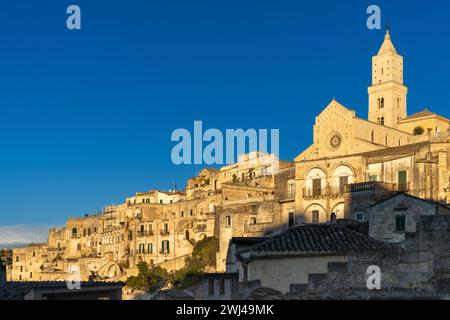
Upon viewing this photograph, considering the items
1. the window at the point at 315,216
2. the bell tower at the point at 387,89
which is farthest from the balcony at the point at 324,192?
the bell tower at the point at 387,89

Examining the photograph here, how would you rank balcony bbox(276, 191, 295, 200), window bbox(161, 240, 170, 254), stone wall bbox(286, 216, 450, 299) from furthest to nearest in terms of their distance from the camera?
window bbox(161, 240, 170, 254)
balcony bbox(276, 191, 295, 200)
stone wall bbox(286, 216, 450, 299)

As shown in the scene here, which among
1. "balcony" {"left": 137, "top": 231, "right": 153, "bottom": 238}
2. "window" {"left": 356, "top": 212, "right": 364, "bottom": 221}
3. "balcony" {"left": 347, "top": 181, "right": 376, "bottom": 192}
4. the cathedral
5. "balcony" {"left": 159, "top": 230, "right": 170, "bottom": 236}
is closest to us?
"window" {"left": 356, "top": 212, "right": 364, "bottom": 221}

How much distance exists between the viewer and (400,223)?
3353 centimetres

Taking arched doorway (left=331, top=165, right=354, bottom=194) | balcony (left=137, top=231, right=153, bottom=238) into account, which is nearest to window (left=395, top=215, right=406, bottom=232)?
arched doorway (left=331, top=165, right=354, bottom=194)

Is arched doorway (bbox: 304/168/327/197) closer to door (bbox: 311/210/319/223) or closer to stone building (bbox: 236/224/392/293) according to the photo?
door (bbox: 311/210/319/223)

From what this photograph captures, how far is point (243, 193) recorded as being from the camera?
86.2 m

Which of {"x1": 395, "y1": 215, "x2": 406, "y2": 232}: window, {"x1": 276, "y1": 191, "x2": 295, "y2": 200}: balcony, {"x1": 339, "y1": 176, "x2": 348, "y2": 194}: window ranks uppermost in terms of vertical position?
{"x1": 339, "y1": 176, "x2": 348, "y2": 194}: window

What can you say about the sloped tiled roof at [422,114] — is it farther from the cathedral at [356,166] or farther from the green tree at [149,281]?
the green tree at [149,281]

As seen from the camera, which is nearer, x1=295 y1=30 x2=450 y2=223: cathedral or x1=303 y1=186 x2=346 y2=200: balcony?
x1=295 y1=30 x2=450 y2=223: cathedral

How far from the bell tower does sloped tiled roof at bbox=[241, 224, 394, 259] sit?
246 feet

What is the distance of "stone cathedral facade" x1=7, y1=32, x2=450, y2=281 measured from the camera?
60.5 metres

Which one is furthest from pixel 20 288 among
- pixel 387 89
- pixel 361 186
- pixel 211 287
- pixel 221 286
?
pixel 387 89

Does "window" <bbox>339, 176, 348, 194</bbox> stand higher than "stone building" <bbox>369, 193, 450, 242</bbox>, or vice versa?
"window" <bbox>339, 176, 348, 194</bbox>
